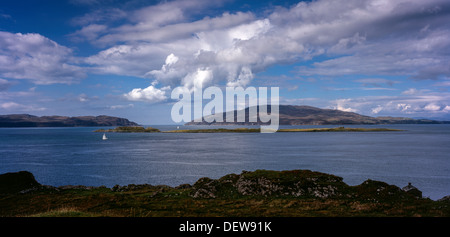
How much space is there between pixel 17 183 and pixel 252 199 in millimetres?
37774

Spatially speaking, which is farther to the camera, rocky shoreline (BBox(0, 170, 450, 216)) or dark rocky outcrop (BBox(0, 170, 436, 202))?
dark rocky outcrop (BBox(0, 170, 436, 202))

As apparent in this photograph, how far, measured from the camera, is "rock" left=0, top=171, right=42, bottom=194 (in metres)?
42.4

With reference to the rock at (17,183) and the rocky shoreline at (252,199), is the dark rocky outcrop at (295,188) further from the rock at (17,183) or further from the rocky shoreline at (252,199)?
the rock at (17,183)

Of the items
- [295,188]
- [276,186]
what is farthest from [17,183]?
[295,188]

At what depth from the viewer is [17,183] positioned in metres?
44.5

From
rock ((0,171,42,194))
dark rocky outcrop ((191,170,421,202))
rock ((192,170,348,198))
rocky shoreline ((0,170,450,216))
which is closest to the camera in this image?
rocky shoreline ((0,170,450,216))

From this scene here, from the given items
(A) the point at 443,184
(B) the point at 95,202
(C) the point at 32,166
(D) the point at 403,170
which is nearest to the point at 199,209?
(B) the point at 95,202

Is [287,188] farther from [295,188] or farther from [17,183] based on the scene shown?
[17,183]

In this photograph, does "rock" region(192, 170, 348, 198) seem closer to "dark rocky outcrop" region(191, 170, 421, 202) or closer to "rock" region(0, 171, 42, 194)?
"dark rocky outcrop" region(191, 170, 421, 202)

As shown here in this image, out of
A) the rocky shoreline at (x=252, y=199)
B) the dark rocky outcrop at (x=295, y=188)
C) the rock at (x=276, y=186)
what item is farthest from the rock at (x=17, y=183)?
the dark rocky outcrop at (x=295, y=188)

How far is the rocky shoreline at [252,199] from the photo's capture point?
28.0 m

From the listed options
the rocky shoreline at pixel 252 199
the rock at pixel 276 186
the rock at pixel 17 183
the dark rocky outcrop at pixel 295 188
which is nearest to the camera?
the rocky shoreline at pixel 252 199

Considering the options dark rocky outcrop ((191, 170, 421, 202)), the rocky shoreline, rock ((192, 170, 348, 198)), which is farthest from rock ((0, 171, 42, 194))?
dark rocky outcrop ((191, 170, 421, 202))
